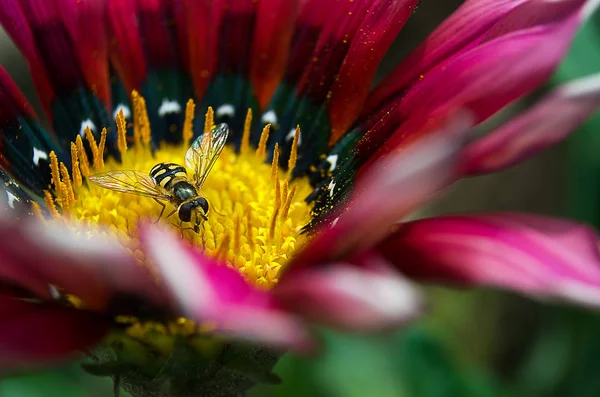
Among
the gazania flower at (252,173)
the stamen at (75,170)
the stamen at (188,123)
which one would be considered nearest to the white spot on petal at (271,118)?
the gazania flower at (252,173)

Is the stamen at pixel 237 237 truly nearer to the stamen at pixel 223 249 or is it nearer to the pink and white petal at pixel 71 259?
the stamen at pixel 223 249

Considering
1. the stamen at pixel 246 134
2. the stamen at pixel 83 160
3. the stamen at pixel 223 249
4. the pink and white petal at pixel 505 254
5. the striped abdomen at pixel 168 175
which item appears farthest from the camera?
the stamen at pixel 246 134

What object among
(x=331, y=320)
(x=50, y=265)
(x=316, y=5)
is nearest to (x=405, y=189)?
(x=331, y=320)

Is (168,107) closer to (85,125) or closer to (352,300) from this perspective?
(85,125)

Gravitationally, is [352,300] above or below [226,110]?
below

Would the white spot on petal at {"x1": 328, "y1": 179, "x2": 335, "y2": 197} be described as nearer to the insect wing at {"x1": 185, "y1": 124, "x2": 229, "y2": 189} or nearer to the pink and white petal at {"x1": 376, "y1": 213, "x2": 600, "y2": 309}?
the insect wing at {"x1": 185, "y1": 124, "x2": 229, "y2": 189}

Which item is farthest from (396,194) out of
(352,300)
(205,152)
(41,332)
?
(205,152)

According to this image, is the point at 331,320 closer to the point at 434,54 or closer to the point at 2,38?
the point at 434,54
